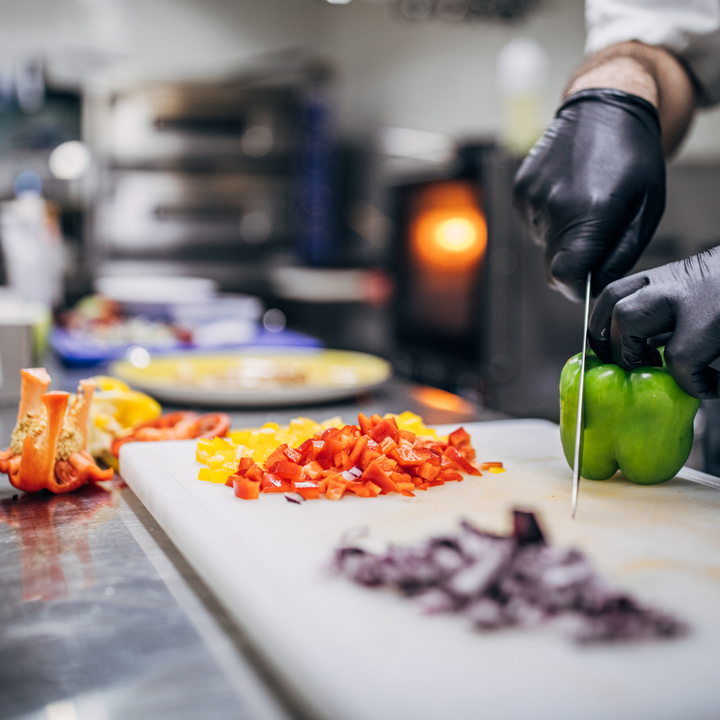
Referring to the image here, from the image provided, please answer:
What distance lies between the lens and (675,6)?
4.47 ft

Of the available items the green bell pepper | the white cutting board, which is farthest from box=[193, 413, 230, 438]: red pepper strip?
the green bell pepper

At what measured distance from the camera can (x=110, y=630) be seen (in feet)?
1.89

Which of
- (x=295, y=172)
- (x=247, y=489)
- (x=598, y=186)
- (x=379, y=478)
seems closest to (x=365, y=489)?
(x=379, y=478)

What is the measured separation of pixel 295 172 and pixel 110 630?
4418mm

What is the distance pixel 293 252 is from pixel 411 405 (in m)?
3.48

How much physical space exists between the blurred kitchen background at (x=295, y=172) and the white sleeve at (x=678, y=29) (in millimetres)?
1097

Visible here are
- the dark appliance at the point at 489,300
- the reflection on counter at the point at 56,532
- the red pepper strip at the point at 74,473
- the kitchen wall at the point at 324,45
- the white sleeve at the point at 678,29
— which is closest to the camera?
the reflection on counter at the point at 56,532

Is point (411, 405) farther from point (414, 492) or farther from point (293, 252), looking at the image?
point (293, 252)

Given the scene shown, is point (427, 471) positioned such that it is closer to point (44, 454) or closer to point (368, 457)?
point (368, 457)

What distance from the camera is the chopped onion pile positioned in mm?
518

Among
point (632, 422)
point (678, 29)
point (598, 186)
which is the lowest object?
point (632, 422)

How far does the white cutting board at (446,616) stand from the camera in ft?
1.49

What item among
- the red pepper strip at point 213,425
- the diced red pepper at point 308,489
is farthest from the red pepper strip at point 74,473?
the diced red pepper at point 308,489

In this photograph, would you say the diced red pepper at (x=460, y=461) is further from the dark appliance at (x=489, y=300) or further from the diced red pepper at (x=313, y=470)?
the dark appliance at (x=489, y=300)
